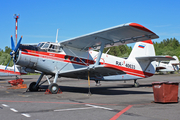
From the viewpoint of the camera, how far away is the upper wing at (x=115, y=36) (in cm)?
912

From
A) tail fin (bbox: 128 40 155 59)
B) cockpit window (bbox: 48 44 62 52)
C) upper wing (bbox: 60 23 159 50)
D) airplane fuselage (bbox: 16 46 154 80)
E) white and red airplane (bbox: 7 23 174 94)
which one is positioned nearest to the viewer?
upper wing (bbox: 60 23 159 50)

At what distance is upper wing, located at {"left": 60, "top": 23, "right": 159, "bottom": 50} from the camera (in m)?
9.12

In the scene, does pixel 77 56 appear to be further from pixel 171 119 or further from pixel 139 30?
pixel 171 119

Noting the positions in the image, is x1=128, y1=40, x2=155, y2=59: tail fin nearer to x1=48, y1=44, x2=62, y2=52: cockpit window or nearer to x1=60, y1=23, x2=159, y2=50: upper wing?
x1=60, y1=23, x2=159, y2=50: upper wing

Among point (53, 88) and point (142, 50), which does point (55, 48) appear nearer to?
point (53, 88)

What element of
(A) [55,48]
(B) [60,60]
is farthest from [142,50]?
(A) [55,48]

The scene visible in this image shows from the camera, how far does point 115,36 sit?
1045cm

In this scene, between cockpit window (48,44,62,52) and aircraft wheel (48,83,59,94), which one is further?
cockpit window (48,44,62,52)

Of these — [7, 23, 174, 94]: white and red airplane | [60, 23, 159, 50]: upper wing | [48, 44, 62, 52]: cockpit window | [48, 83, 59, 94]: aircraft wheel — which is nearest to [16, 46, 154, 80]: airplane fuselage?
[7, 23, 174, 94]: white and red airplane

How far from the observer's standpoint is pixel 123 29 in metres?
9.31

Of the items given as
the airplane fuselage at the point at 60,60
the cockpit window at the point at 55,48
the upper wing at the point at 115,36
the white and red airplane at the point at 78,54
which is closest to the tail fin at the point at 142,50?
the airplane fuselage at the point at 60,60

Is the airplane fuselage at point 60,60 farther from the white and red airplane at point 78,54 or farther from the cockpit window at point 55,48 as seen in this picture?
the cockpit window at point 55,48

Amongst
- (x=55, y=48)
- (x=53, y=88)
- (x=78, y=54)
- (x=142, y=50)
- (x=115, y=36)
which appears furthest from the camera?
(x=142, y=50)

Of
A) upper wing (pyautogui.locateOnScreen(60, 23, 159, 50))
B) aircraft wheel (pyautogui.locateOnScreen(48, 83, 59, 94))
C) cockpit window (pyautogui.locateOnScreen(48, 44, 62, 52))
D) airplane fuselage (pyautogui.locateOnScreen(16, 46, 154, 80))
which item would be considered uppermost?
upper wing (pyautogui.locateOnScreen(60, 23, 159, 50))
